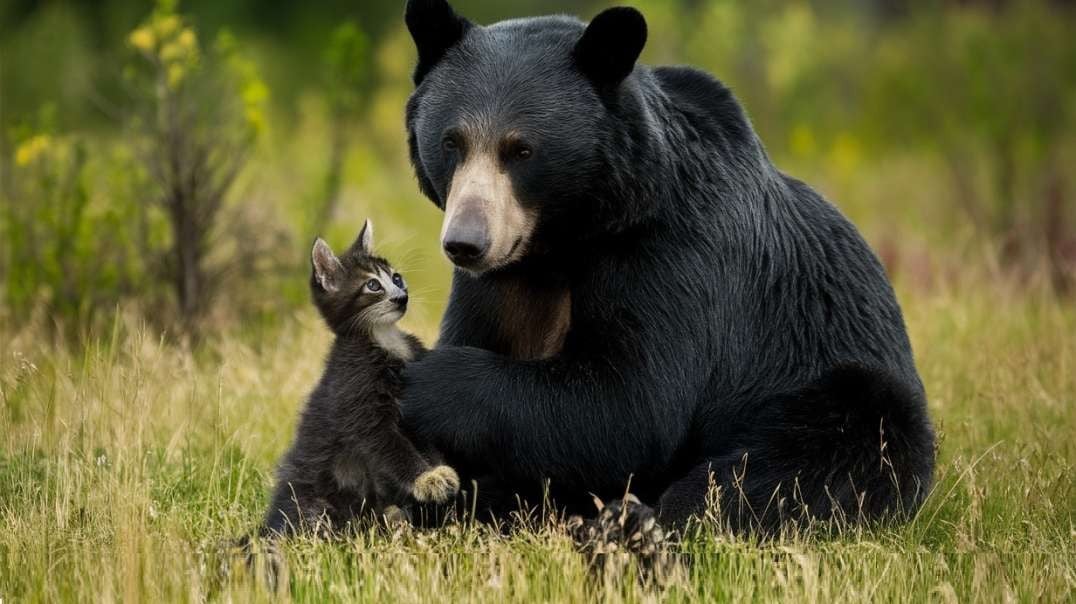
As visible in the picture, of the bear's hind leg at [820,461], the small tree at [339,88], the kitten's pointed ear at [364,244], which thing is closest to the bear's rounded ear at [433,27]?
the kitten's pointed ear at [364,244]

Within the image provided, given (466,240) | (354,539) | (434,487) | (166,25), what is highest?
(166,25)

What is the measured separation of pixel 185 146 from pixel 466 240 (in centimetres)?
445

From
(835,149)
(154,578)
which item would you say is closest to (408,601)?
(154,578)

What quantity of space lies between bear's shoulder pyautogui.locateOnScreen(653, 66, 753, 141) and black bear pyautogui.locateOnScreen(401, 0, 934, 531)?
0.05 feet

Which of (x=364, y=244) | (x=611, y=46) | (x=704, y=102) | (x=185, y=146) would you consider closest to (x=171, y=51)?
(x=185, y=146)

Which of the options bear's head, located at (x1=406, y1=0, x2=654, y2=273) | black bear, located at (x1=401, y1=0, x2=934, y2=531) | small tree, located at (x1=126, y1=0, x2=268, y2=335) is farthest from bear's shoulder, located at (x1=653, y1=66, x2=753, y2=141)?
small tree, located at (x1=126, y1=0, x2=268, y2=335)

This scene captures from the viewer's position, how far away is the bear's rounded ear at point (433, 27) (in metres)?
4.93

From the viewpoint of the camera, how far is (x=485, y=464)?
4.74 meters

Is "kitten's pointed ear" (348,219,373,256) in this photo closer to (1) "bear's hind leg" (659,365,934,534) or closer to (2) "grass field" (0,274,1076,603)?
(2) "grass field" (0,274,1076,603)

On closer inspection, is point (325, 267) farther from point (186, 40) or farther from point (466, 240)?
point (186, 40)

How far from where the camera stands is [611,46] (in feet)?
15.5

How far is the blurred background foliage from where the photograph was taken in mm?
8391

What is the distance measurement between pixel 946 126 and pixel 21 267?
9.45 m

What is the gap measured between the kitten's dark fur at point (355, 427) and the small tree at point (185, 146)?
3.54 m
